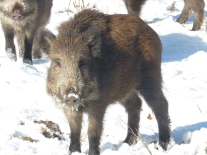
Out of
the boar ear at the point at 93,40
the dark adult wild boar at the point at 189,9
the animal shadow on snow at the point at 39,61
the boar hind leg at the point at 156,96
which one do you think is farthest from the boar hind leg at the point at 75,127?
the dark adult wild boar at the point at 189,9

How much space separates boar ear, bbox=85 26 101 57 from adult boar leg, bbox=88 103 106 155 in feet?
1.70

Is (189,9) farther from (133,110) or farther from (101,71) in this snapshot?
(101,71)

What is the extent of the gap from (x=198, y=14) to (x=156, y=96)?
226 inches

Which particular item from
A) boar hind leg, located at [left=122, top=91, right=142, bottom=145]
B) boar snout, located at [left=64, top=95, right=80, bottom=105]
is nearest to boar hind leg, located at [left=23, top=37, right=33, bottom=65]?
boar hind leg, located at [left=122, top=91, right=142, bottom=145]

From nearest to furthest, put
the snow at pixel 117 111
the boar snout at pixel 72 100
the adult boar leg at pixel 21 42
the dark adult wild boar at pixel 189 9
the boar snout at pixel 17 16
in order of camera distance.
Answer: the boar snout at pixel 72 100, the snow at pixel 117 111, the boar snout at pixel 17 16, the adult boar leg at pixel 21 42, the dark adult wild boar at pixel 189 9

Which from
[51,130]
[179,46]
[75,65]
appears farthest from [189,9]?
[75,65]

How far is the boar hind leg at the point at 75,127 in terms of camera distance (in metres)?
4.61

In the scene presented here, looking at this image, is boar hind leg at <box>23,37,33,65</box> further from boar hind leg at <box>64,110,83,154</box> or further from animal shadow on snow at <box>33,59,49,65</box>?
boar hind leg at <box>64,110,83,154</box>

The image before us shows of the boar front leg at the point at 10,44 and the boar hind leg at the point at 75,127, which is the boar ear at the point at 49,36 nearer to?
the boar hind leg at the point at 75,127

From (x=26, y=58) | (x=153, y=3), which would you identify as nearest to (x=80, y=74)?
(x=26, y=58)

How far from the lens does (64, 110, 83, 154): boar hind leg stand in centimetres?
461

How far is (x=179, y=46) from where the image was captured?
30.8 ft

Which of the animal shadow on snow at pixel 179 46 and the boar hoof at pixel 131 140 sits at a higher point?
the boar hoof at pixel 131 140

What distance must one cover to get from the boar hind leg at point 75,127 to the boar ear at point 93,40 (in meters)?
0.61
